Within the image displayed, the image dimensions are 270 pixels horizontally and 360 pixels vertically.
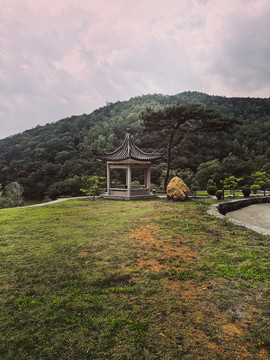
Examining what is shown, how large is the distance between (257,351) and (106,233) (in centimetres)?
406

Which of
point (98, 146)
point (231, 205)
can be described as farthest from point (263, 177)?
point (98, 146)

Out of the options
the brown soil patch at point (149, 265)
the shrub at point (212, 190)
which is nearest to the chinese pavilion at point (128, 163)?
the shrub at point (212, 190)

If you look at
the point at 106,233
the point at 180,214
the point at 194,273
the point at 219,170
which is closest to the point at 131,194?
the point at 180,214

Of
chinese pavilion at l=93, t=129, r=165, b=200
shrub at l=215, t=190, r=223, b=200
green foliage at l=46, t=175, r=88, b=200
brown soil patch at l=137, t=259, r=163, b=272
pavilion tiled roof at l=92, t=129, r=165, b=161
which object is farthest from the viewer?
green foliage at l=46, t=175, r=88, b=200

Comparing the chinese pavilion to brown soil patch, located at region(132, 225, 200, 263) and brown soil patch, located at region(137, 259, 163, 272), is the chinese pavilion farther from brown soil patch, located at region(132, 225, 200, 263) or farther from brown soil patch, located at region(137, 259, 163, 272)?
brown soil patch, located at region(137, 259, 163, 272)

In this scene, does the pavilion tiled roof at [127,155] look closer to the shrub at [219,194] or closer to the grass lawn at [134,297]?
the shrub at [219,194]

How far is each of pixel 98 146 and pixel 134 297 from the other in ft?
109

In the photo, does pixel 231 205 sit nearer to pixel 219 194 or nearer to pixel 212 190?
pixel 219 194

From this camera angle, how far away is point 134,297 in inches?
110

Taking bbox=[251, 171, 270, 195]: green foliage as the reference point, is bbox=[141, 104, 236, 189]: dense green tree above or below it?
above

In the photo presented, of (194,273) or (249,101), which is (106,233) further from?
(249,101)

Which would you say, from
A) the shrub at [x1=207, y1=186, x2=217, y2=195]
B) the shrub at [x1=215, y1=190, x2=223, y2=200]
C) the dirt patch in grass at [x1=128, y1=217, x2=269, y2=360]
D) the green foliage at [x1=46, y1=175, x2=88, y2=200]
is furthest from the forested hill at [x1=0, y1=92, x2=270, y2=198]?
the dirt patch in grass at [x1=128, y1=217, x2=269, y2=360]

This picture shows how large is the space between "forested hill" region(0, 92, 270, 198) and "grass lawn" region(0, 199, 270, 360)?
21.3m

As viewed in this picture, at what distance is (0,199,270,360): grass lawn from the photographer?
2.07 meters
